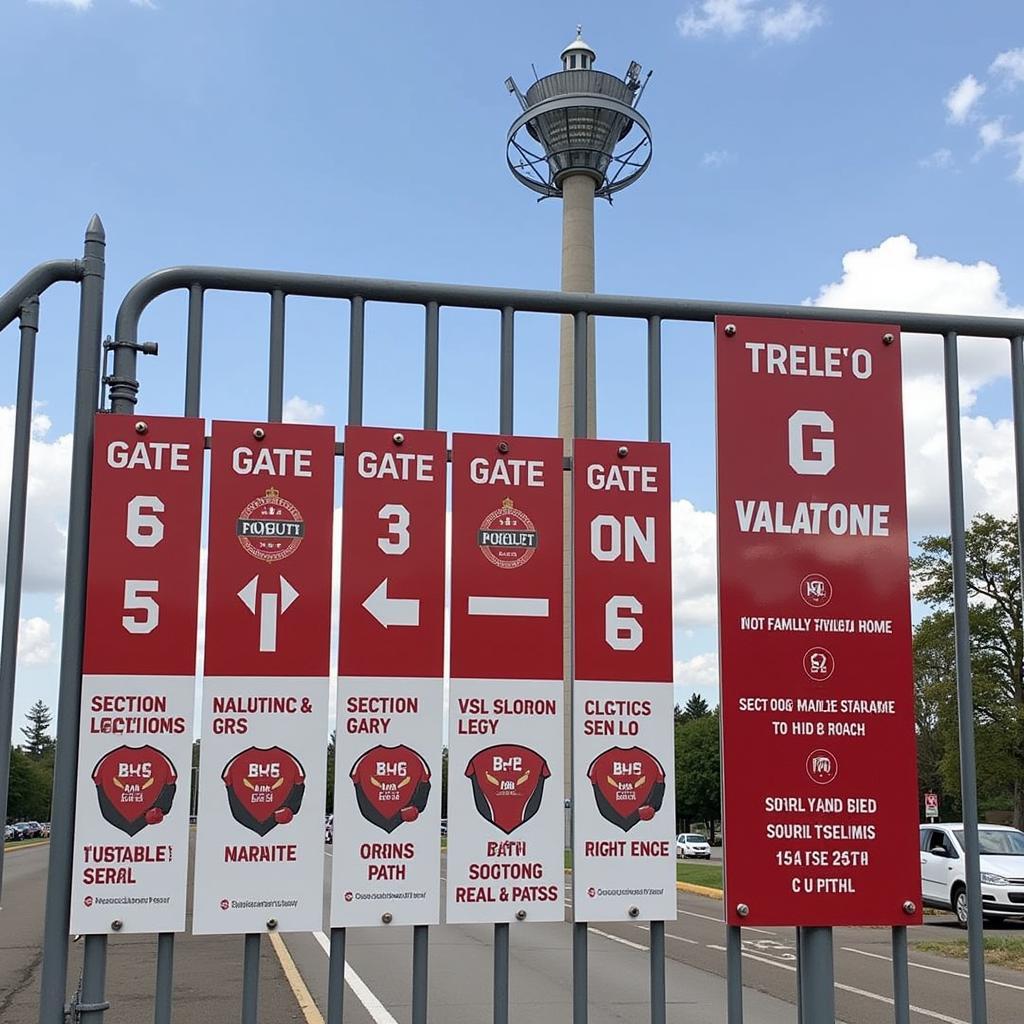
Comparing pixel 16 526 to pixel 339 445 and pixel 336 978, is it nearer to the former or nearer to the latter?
pixel 339 445

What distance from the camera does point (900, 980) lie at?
13.2 ft

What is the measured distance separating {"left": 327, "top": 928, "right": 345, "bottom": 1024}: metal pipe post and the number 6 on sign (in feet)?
3.97

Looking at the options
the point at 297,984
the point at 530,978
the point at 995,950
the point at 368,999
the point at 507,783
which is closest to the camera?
the point at 507,783

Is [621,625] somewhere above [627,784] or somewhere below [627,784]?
above

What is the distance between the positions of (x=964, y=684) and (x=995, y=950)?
41.1ft

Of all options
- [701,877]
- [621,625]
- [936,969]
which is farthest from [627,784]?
[701,877]

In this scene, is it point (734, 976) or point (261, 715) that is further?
point (734, 976)

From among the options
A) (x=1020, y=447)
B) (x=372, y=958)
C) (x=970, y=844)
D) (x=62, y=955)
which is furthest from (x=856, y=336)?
(x=372, y=958)

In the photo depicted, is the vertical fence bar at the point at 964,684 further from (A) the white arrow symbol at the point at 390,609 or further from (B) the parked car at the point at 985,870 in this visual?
(B) the parked car at the point at 985,870

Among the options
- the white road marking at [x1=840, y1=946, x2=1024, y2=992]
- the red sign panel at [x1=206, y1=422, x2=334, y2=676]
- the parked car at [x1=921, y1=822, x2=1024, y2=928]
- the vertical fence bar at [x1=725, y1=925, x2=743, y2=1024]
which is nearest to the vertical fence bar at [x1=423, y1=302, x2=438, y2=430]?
the red sign panel at [x1=206, y1=422, x2=334, y2=676]

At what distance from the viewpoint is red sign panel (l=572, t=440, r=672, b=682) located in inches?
157

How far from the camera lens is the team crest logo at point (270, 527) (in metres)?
3.85

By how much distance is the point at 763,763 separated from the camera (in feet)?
13.2

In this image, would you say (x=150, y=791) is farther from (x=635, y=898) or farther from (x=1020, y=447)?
(x=1020, y=447)
